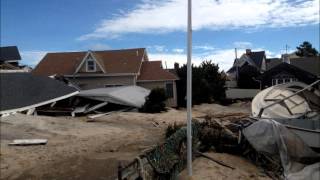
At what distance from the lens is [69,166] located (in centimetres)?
1472

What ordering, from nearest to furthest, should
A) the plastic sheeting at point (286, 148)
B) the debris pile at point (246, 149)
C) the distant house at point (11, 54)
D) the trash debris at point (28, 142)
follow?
the debris pile at point (246, 149) → the plastic sheeting at point (286, 148) → the trash debris at point (28, 142) → the distant house at point (11, 54)

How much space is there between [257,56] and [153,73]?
38.5 m

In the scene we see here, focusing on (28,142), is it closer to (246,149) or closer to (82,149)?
(82,149)

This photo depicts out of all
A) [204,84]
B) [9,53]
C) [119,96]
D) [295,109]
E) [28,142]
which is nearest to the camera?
[28,142]

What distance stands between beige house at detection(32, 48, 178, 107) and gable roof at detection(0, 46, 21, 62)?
1666 cm

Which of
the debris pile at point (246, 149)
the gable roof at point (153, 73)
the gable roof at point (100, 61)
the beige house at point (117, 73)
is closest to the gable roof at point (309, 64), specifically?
the gable roof at point (153, 73)

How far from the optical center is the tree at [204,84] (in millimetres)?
40438

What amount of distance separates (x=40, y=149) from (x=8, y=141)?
6.38 feet

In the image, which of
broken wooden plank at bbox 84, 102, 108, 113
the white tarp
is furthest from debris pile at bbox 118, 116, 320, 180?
the white tarp

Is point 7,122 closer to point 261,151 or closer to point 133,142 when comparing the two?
point 133,142

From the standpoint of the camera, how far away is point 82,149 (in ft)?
57.7

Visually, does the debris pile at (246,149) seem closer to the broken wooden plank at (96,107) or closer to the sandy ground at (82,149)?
the sandy ground at (82,149)

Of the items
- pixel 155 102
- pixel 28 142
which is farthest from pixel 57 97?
pixel 155 102

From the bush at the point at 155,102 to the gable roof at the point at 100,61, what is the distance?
702 centimetres
